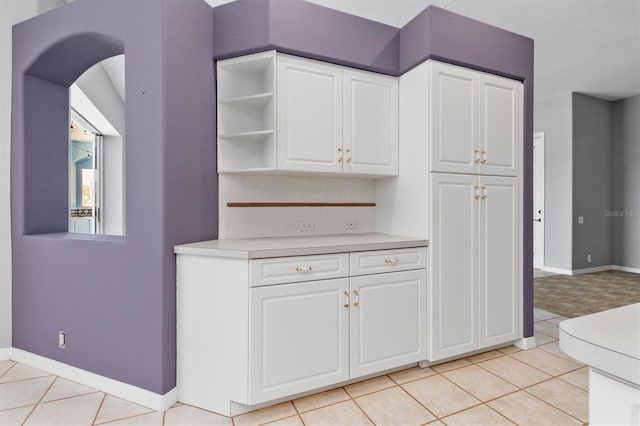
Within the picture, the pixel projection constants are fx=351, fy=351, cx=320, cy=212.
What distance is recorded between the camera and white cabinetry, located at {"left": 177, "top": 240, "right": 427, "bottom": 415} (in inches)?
72.0

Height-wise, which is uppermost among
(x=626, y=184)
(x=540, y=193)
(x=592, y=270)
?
(x=626, y=184)

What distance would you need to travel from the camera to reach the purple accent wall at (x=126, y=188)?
1937mm

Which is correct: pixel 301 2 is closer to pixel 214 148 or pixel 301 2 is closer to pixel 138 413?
pixel 214 148

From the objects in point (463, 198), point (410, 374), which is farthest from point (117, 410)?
point (463, 198)

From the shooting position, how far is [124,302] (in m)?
2.01

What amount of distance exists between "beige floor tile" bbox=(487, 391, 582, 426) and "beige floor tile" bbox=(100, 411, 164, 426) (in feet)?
5.82

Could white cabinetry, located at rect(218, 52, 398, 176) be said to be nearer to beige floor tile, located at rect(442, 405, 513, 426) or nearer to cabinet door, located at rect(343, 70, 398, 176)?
cabinet door, located at rect(343, 70, 398, 176)

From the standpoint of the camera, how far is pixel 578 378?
2.22 m

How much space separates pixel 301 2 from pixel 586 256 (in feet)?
18.6

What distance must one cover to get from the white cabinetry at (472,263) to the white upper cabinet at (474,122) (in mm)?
103

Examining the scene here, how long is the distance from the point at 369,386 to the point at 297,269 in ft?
2.89

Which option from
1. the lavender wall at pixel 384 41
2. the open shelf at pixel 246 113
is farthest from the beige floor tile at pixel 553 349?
the open shelf at pixel 246 113

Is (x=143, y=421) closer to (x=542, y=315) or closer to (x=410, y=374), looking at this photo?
(x=410, y=374)

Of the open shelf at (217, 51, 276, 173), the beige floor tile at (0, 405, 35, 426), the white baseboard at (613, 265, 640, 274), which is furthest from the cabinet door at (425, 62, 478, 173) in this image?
the white baseboard at (613, 265, 640, 274)
